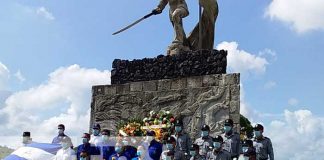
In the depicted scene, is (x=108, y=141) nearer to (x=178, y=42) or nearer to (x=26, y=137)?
(x=26, y=137)

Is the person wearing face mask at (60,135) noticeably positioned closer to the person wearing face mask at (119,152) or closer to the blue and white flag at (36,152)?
the blue and white flag at (36,152)

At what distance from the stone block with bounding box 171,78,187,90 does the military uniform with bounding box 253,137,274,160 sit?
3.95 m

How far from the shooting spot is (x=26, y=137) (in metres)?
11.8

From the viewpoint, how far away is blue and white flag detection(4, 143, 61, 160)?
428 inches

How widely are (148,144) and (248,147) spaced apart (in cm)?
236

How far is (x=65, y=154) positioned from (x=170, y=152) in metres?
2.29

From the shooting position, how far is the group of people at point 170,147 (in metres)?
9.56

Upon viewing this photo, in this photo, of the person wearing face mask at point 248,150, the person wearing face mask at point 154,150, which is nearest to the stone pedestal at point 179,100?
the person wearing face mask at point 154,150

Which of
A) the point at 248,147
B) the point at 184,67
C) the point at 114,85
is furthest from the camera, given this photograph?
the point at 114,85

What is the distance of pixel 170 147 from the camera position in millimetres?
10000

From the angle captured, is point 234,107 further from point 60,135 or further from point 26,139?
point 26,139

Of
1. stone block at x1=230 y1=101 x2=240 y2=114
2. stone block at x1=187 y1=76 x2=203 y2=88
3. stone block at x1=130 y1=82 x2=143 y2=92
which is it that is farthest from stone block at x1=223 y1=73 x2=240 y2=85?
Answer: stone block at x1=130 y1=82 x2=143 y2=92

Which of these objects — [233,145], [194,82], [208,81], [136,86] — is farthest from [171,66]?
[233,145]

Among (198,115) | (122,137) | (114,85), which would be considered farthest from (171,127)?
(114,85)
